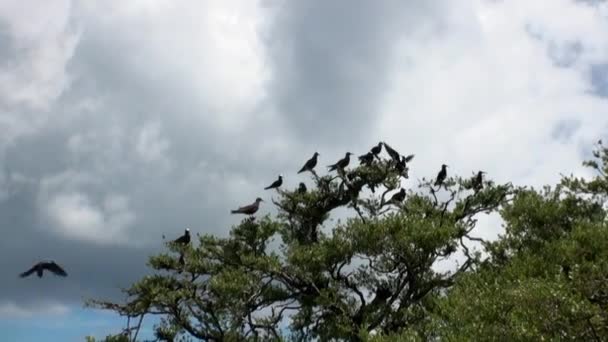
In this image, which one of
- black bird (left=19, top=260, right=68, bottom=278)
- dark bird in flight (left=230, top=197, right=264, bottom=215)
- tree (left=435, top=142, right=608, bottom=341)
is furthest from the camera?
dark bird in flight (left=230, top=197, right=264, bottom=215)

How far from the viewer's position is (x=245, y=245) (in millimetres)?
25500

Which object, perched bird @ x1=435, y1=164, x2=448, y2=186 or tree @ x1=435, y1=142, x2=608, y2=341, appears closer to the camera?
tree @ x1=435, y1=142, x2=608, y2=341

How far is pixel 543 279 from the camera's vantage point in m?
15.3

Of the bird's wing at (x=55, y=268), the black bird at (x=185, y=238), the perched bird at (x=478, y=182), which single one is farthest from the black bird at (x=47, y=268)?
the perched bird at (x=478, y=182)

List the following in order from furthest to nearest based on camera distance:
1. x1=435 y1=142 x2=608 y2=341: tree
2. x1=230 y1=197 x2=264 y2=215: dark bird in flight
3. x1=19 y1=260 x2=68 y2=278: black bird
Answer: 1. x1=230 y1=197 x2=264 y2=215: dark bird in flight
2. x1=19 y1=260 x2=68 y2=278: black bird
3. x1=435 y1=142 x2=608 y2=341: tree

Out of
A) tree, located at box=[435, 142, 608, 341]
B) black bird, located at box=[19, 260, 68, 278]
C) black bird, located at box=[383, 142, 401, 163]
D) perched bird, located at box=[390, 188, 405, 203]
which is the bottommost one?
tree, located at box=[435, 142, 608, 341]

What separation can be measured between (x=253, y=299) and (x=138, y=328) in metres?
4.01

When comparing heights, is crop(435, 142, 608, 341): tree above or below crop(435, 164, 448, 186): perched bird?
below

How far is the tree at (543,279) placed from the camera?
12.4 metres

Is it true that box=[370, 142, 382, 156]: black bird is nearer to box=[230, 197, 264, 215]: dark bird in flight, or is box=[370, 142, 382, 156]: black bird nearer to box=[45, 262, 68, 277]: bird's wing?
box=[230, 197, 264, 215]: dark bird in flight

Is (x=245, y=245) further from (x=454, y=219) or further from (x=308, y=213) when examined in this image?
(x=454, y=219)

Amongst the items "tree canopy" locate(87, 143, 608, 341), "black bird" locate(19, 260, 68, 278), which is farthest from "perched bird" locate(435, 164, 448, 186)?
"black bird" locate(19, 260, 68, 278)

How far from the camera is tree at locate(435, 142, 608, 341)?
487 inches

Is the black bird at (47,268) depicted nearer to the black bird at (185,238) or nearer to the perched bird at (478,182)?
the black bird at (185,238)
